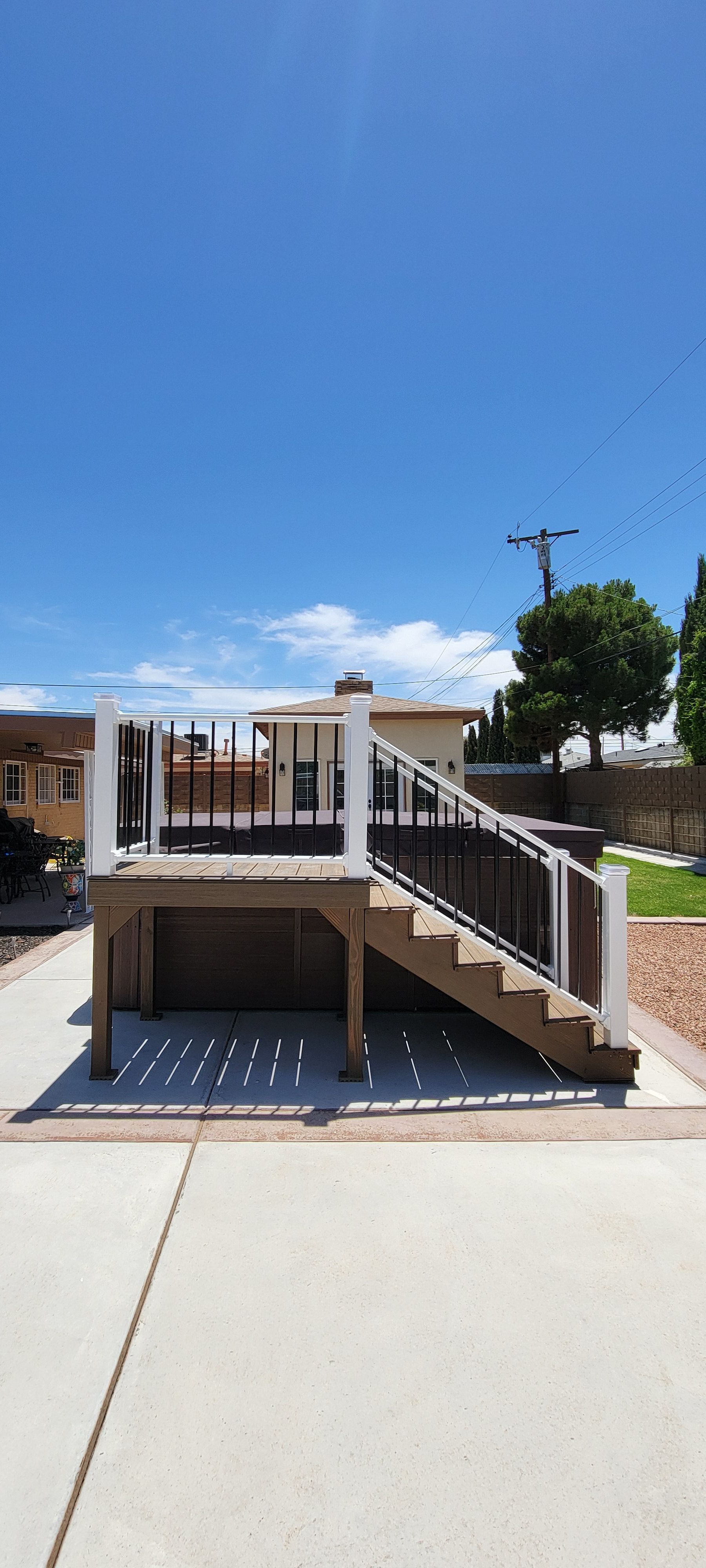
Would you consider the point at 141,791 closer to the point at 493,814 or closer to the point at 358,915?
the point at 358,915

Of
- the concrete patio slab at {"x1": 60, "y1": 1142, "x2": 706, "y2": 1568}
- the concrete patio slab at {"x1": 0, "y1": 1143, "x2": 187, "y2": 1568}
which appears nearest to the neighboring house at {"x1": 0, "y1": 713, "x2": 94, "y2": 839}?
the concrete patio slab at {"x1": 0, "y1": 1143, "x2": 187, "y2": 1568}

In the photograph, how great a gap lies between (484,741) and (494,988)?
27.9m

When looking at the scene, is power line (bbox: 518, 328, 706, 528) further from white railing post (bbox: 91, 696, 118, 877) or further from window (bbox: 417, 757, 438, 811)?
white railing post (bbox: 91, 696, 118, 877)

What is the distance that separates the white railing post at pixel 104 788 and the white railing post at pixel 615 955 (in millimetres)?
2722

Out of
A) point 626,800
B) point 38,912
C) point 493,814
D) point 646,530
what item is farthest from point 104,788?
point 646,530

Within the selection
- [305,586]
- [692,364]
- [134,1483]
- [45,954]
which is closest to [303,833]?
[45,954]

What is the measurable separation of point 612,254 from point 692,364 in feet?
12.0

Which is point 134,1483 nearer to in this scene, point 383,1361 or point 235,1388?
point 235,1388

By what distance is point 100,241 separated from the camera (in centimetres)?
835

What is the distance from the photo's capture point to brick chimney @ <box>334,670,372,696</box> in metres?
11.8

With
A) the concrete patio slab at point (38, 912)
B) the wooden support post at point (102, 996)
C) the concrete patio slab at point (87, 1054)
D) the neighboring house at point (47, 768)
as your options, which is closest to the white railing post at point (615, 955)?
the concrete patio slab at point (87, 1054)

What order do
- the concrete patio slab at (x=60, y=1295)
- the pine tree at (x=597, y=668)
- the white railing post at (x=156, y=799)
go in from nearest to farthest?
the concrete patio slab at (x=60, y=1295)
the white railing post at (x=156, y=799)
the pine tree at (x=597, y=668)

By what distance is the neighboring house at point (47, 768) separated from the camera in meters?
8.38

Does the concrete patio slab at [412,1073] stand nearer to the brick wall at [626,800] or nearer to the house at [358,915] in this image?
the house at [358,915]
